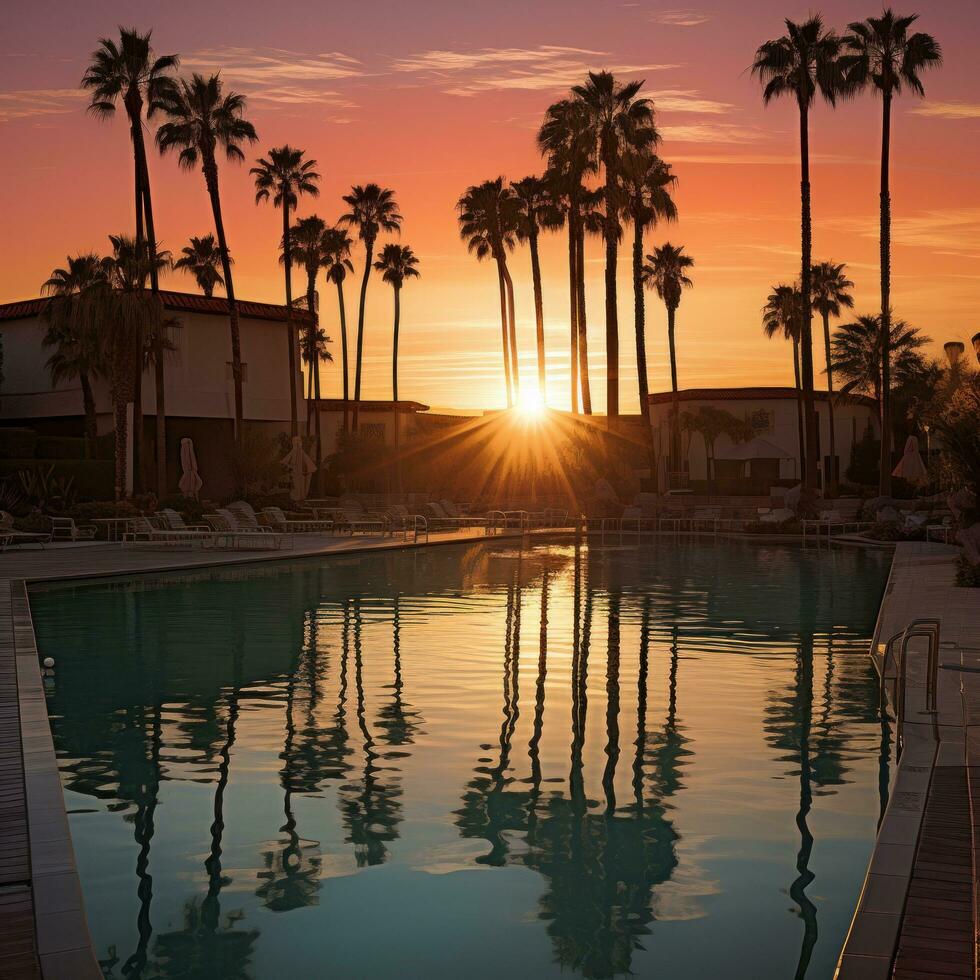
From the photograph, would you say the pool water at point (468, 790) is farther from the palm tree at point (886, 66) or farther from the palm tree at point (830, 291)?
the palm tree at point (830, 291)

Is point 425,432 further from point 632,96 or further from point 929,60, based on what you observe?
point 929,60

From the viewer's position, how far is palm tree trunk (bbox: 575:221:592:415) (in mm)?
47062

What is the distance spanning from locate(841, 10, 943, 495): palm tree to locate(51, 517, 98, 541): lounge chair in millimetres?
23647

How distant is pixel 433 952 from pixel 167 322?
36528mm

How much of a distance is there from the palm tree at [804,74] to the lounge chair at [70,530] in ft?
69.0

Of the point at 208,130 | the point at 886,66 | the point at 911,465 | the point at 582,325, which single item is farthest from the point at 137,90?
the point at 911,465

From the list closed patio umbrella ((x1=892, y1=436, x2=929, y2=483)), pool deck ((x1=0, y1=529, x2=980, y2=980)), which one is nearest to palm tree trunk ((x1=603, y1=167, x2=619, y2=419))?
closed patio umbrella ((x1=892, y1=436, x2=929, y2=483))

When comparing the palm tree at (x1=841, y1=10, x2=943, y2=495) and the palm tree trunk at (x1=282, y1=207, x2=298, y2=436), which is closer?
the palm tree at (x1=841, y1=10, x2=943, y2=495)

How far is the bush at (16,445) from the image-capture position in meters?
39.5

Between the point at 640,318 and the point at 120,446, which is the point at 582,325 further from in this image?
the point at 120,446

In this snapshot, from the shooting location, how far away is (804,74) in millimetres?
38094

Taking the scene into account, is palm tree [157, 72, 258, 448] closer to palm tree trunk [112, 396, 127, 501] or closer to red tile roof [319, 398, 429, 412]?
palm tree trunk [112, 396, 127, 501]

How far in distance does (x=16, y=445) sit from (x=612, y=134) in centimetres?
2208

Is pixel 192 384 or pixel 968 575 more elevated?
pixel 192 384
